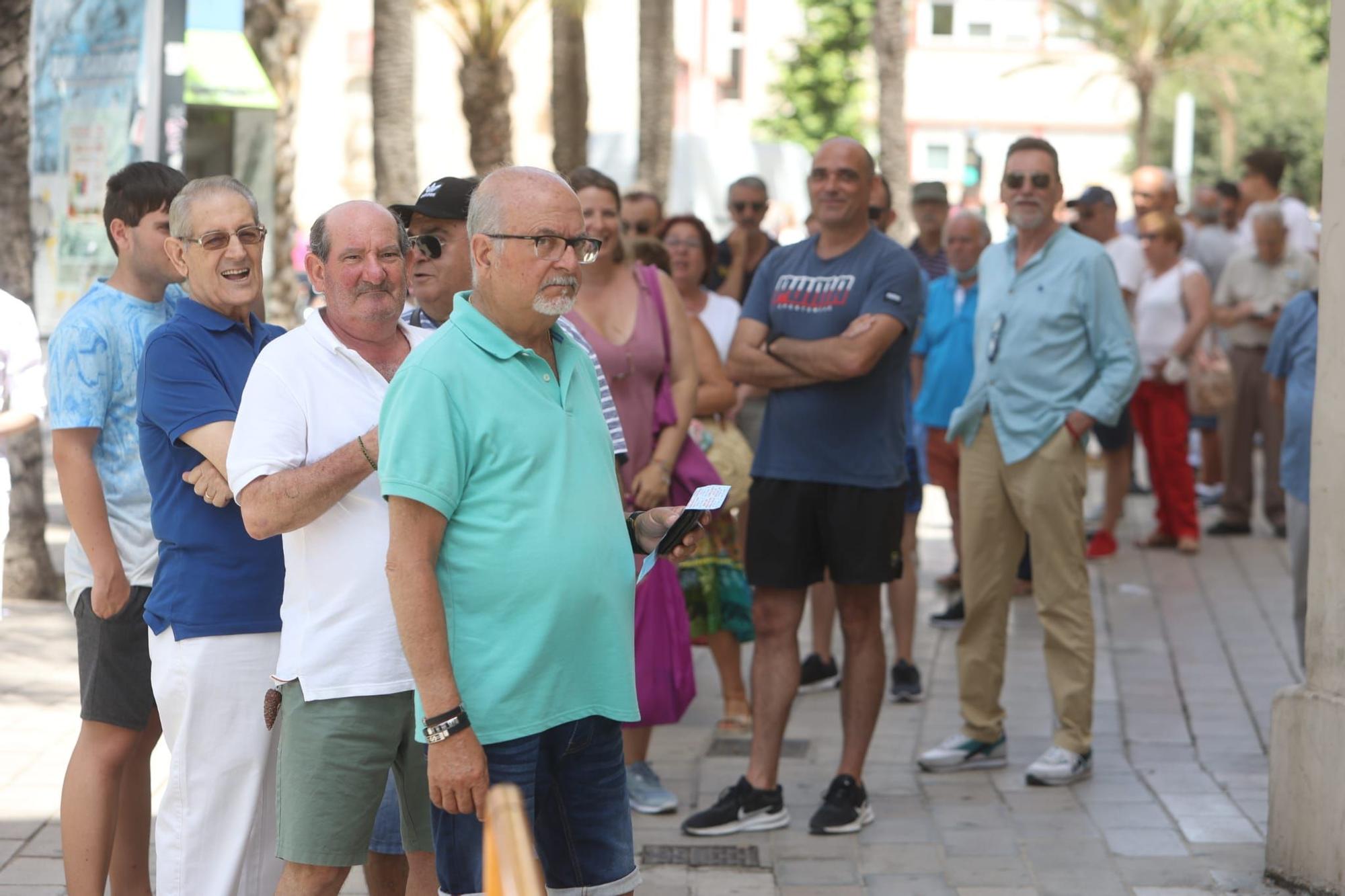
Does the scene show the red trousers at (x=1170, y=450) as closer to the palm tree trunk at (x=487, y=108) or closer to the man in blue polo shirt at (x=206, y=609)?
the palm tree trunk at (x=487, y=108)

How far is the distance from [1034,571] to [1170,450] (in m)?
5.51

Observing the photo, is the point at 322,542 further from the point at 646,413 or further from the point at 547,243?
the point at 646,413

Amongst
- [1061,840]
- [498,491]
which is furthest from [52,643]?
[498,491]

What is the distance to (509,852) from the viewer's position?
2795 mm

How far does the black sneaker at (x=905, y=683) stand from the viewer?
8008 millimetres

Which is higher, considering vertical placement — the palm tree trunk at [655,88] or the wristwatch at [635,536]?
the palm tree trunk at [655,88]

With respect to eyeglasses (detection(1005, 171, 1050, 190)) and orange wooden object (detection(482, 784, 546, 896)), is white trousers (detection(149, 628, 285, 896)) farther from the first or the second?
eyeglasses (detection(1005, 171, 1050, 190))

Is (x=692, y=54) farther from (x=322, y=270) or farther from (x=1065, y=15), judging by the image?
(x=322, y=270)

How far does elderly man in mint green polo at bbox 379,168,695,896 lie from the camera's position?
3342mm

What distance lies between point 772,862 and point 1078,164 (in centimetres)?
5252

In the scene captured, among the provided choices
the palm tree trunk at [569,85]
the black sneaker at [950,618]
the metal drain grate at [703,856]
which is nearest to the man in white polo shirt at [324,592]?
the metal drain grate at [703,856]

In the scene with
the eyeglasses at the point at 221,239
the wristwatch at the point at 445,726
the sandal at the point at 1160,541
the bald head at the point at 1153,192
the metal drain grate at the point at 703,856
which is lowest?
the metal drain grate at the point at 703,856

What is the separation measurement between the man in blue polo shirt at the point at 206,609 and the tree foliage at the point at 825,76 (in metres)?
50.5

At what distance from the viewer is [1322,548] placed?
5320 mm
